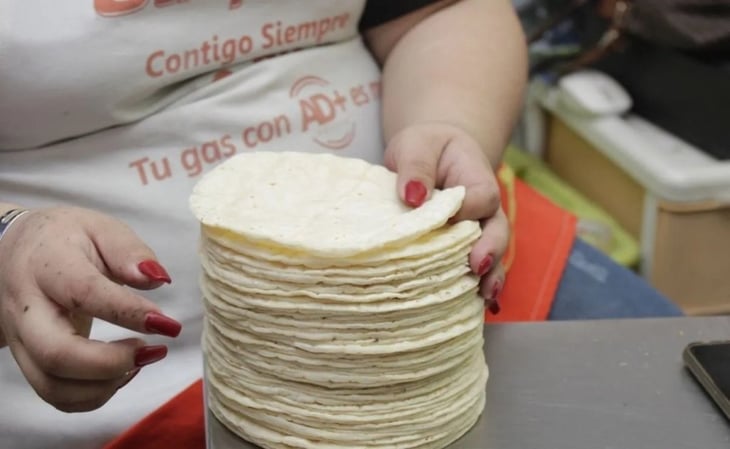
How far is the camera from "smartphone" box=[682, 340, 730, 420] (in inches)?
20.7

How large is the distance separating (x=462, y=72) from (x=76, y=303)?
15.8 inches

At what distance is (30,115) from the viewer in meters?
0.64

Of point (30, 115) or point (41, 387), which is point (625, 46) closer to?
point (30, 115)

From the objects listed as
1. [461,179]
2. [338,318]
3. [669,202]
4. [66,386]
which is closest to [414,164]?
[461,179]

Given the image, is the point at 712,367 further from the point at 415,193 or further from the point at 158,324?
the point at 158,324

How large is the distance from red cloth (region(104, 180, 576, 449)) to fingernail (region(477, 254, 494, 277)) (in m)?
0.20

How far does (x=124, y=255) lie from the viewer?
1.54 ft

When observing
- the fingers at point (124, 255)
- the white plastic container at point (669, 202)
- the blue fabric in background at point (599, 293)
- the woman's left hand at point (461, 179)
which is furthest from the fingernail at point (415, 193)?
the white plastic container at point (669, 202)

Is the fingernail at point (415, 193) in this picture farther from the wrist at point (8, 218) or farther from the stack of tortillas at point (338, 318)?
the wrist at point (8, 218)

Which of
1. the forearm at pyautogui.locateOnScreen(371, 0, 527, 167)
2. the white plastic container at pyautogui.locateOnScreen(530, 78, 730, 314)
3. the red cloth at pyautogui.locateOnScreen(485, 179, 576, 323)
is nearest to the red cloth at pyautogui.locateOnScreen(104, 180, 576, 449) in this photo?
the red cloth at pyautogui.locateOnScreen(485, 179, 576, 323)

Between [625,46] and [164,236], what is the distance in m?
0.96

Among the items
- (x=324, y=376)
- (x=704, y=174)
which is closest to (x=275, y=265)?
(x=324, y=376)

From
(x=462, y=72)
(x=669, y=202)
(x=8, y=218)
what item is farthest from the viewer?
(x=669, y=202)

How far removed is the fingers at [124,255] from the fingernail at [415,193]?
14cm
